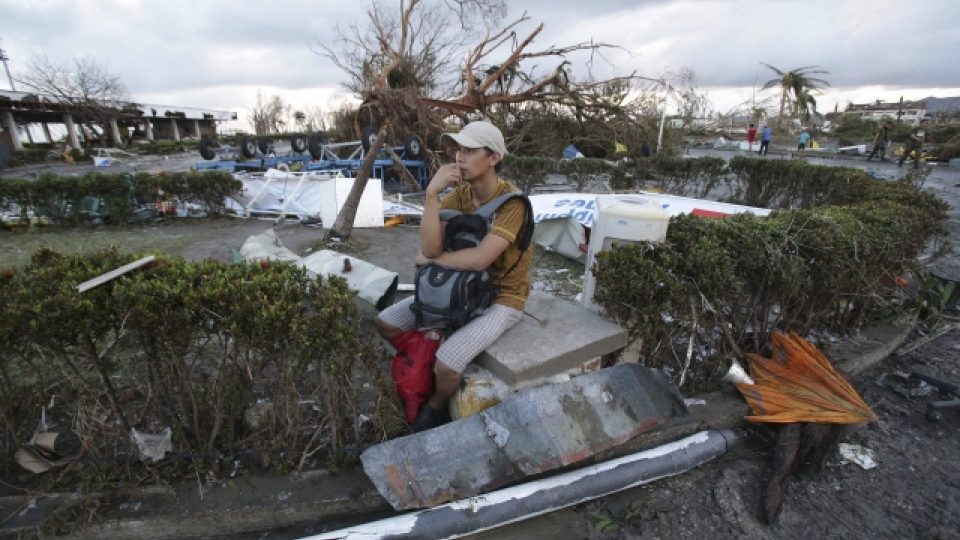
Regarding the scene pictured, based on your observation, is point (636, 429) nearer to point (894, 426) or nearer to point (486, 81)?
point (894, 426)

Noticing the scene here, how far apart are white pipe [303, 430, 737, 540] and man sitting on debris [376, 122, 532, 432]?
1.61ft

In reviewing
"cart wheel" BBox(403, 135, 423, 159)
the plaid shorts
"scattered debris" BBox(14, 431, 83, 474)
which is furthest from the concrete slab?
"cart wheel" BBox(403, 135, 423, 159)

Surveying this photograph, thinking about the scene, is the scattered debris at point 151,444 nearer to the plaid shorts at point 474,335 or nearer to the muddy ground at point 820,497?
the muddy ground at point 820,497

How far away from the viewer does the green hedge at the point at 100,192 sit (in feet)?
24.8

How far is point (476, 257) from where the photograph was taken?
2230 millimetres

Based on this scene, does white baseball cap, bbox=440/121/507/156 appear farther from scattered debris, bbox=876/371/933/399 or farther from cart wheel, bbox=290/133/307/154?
cart wheel, bbox=290/133/307/154

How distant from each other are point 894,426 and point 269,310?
3562mm

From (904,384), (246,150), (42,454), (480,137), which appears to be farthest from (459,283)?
(246,150)

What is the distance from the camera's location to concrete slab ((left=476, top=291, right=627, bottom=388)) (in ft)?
7.16

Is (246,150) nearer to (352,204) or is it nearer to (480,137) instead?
(352,204)

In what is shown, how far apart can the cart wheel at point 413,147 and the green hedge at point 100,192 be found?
431 cm

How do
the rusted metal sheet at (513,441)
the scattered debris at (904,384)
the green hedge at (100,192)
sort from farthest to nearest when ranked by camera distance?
the green hedge at (100,192), the scattered debris at (904,384), the rusted metal sheet at (513,441)

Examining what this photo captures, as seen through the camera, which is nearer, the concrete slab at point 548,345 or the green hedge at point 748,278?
the concrete slab at point 548,345

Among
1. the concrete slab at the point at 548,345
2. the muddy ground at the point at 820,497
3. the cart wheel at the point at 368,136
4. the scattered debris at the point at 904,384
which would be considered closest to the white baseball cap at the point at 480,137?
the concrete slab at the point at 548,345
